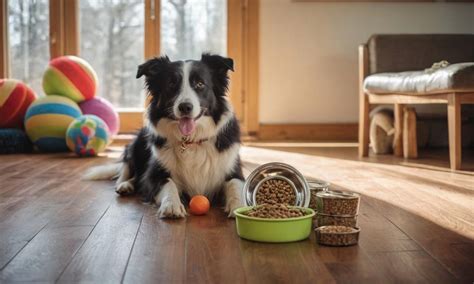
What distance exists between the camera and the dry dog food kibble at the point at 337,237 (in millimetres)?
1908

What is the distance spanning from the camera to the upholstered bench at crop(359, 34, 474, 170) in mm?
3668

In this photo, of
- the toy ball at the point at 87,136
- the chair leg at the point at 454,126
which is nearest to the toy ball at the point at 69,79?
the toy ball at the point at 87,136

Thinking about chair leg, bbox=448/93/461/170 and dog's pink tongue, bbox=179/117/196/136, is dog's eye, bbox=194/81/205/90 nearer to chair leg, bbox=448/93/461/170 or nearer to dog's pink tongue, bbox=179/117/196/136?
dog's pink tongue, bbox=179/117/196/136

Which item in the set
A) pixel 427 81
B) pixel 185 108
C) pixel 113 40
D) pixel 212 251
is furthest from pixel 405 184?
pixel 113 40

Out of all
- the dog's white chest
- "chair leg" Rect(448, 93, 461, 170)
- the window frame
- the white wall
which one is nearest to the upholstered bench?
"chair leg" Rect(448, 93, 461, 170)

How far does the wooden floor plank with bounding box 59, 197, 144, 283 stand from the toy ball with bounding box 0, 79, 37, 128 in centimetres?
284

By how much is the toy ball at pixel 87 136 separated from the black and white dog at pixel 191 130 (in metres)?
1.92

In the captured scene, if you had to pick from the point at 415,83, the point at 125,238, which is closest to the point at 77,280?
the point at 125,238

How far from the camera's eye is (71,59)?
530 centimetres

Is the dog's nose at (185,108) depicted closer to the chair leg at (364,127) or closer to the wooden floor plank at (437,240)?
the wooden floor plank at (437,240)

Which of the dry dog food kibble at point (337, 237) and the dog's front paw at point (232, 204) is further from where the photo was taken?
the dog's front paw at point (232, 204)

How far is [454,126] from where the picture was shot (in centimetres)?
371

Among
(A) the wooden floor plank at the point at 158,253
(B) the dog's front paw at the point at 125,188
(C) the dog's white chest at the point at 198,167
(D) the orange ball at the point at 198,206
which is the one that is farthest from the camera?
(B) the dog's front paw at the point at 125,188

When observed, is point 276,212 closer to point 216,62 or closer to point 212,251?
point 212,251
